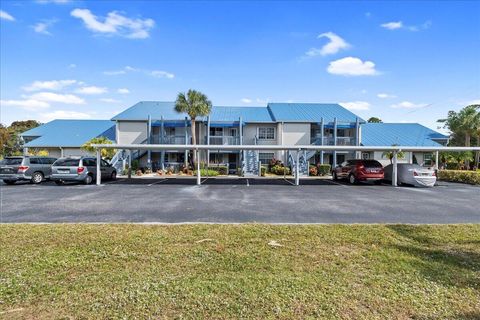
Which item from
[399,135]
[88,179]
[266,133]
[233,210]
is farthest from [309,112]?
[233,210]

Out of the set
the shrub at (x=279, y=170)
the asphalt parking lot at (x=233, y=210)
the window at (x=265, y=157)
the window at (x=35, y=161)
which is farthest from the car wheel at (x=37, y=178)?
the window at (x=265, y=157)

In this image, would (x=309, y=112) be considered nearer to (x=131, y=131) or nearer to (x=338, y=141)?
(x=338, y=141)

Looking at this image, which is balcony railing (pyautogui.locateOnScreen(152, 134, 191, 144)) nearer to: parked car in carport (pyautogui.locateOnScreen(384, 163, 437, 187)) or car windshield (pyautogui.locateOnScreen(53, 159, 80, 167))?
car windshield (pyautogui.locateOnScreen(53, 159, 80, 167))

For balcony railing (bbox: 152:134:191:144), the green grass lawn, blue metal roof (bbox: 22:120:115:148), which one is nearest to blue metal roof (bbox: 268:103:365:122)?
balcony railing (bbox: 152:134:191:144)

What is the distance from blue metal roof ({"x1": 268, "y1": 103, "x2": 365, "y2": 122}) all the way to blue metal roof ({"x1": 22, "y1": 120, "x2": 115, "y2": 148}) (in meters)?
18.6

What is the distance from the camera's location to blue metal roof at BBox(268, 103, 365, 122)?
→ 3142 cm

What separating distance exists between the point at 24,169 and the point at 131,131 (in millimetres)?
14690

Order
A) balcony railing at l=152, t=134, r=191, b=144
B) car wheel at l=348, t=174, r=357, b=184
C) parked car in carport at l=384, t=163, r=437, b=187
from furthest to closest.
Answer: balcony railing at l=152, t=134, r=191, b=144 → car wheel at l=348, t=174, r=357, b=184 → parked car in carport at l=384, t=163, r=437, b=187

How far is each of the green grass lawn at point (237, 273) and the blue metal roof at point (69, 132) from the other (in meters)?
28.8

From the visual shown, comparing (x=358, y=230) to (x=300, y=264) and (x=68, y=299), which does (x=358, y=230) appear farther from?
(x=68, y=299)

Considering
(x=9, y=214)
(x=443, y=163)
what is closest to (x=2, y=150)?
(x=9, y=214)

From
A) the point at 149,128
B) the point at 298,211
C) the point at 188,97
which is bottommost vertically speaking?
the point at 298,211

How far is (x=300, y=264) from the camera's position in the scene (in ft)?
15.0

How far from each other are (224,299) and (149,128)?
94.4 ft
